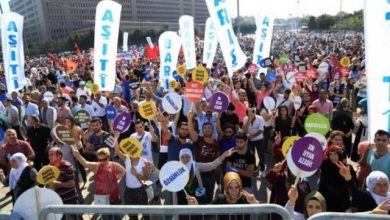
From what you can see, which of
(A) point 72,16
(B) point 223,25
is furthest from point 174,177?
(A) point 72,16

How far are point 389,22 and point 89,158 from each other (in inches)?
192

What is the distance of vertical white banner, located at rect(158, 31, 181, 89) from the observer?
11422mm

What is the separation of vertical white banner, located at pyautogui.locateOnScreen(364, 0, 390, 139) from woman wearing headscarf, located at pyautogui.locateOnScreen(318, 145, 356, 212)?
2.06 feet

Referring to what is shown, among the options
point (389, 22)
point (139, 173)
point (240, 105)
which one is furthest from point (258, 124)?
point (389, 22)

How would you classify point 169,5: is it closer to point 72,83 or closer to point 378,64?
point 72,83

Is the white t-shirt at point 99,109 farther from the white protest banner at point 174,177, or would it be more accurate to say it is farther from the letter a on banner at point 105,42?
the white protest banner at point 174,177

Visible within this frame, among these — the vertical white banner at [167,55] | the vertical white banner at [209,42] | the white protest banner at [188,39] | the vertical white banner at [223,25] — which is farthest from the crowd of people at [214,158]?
the vertical white banner at [209,42]

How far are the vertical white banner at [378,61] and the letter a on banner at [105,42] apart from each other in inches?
231

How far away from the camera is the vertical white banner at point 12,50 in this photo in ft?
30.2

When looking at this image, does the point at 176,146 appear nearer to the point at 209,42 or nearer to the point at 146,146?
the point at 146,146

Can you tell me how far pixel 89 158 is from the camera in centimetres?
658

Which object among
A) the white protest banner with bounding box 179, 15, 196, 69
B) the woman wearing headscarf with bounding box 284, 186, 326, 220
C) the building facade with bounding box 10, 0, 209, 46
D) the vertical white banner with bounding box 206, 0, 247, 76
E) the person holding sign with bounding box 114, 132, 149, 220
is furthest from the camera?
the building facade with bounding box 10, 0, 209, 46

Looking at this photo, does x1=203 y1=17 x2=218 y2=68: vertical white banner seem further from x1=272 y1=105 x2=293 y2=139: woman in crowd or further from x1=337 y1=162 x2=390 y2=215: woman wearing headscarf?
x1=337 y1=162 x2=390 y2=215: woman wearing headscarf

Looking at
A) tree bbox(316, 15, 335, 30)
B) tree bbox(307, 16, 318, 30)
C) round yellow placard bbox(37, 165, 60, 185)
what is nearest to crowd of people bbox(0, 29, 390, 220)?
round yellow placard bbox(37, 165, 60, 185)
